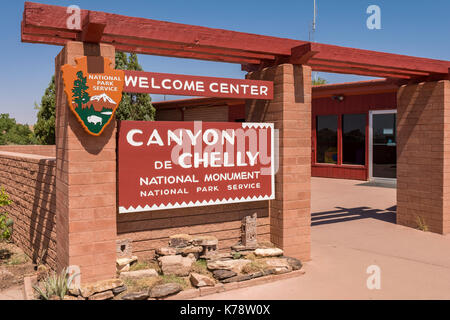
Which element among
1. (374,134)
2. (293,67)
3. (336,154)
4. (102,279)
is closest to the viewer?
(102,279)

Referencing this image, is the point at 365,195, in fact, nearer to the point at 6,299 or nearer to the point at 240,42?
the point at 240,42

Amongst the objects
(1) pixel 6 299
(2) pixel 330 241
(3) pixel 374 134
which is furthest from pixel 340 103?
(1) pixel 6 299

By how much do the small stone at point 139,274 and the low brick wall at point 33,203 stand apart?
193cm

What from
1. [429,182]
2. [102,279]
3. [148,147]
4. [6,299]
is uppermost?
[148,147]

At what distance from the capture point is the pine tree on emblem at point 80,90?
6.14 metres

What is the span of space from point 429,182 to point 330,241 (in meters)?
3.33

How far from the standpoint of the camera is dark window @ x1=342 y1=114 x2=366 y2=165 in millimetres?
20828

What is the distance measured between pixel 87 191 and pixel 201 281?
2242 mm

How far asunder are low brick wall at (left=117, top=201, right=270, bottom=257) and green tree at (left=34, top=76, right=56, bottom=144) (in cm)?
2202

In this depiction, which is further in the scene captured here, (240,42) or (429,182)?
(429,182)

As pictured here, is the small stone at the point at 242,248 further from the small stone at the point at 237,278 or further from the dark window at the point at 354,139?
the dark window at the point at 354,139

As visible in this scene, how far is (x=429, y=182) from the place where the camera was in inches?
436

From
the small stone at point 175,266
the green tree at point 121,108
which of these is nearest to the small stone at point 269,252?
the small stone at point 175,266

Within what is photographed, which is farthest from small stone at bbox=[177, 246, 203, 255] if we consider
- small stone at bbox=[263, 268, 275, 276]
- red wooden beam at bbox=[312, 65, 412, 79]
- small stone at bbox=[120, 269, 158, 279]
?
red wooden beam at bbox=[312, 65, 412, 79]
